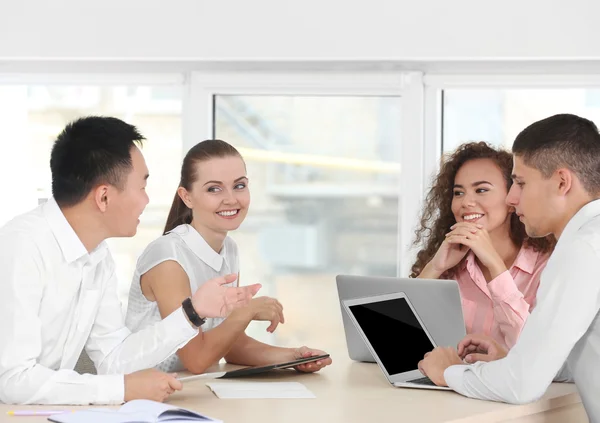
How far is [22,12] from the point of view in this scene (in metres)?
3.70

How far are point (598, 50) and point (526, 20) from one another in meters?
0.29

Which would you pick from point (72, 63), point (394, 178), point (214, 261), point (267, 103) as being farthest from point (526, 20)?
point (72, 63)

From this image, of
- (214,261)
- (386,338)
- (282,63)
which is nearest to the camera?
(386,338)

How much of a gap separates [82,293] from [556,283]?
1092 mm

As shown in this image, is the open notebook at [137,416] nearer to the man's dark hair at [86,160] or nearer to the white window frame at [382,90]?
the man's dark hair at [86,160]

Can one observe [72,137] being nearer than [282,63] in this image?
Yes

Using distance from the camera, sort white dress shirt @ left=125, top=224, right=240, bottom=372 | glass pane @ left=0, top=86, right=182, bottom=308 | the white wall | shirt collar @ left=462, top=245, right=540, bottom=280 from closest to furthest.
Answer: white dress shirt @ left=125, top=224, right=240, bottom=372 → shirt collar @ left=462, top=245, right=540, bottom=280 → the white wall → glass pane @ left=0, top=86, right=182, bottom=308

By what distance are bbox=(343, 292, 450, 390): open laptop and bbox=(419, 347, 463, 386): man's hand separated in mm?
54

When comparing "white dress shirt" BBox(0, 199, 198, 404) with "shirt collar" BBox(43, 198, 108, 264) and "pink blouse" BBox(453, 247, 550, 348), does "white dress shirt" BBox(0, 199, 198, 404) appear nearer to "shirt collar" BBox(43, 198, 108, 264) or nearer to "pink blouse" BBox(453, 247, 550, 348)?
"shirt collar" BBox(43, 198, 108, 264)

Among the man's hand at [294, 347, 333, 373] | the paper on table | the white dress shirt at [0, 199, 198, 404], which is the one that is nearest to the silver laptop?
the man's hand at [294, 347, 333, 373]

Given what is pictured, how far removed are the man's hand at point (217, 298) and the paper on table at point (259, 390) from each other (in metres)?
0.18

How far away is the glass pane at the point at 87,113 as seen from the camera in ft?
12.8

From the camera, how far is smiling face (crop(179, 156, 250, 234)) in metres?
2.70

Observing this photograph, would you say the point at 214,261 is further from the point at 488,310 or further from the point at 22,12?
the point at 22,12
